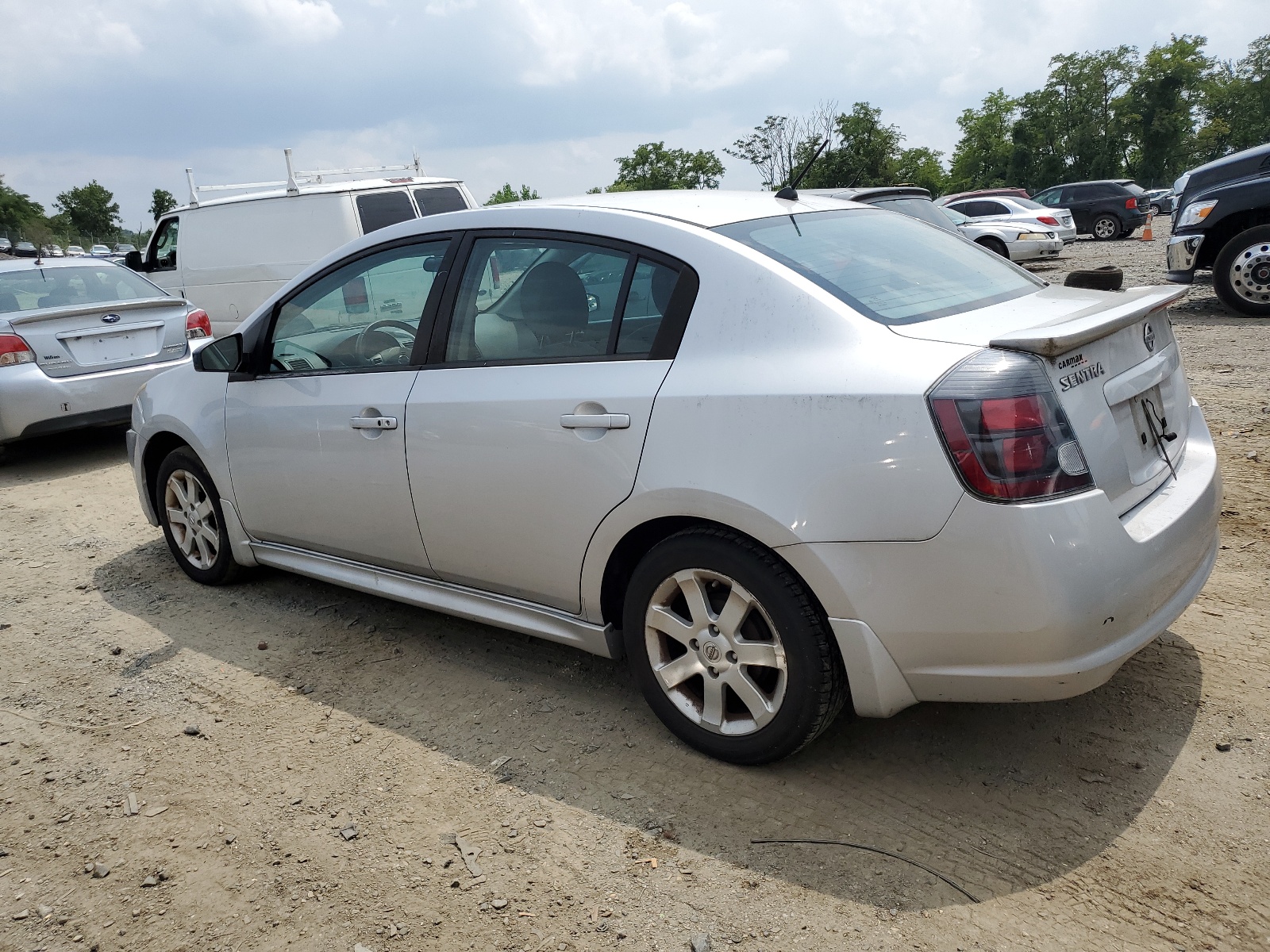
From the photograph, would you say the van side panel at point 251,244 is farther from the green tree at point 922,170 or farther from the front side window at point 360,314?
the green tree at point 922,170

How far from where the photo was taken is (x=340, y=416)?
12.5ft

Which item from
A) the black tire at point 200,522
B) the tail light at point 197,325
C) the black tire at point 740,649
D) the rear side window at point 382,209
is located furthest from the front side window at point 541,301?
the rear side window at point 382,209

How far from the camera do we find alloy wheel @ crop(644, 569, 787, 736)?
9.14 ft

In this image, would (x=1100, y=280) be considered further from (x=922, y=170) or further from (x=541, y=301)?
(x=922, y=170)

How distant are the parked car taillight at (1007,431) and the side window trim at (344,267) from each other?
192 cm

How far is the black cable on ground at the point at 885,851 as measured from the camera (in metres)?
2.40

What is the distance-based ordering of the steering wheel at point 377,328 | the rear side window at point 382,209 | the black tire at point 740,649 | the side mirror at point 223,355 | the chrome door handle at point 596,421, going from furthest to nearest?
the rear side window at point 382,209 < the side mirror at point 223,355 < the steering wheel at point 377,328 < the chrome door handle at point 596,421 < the black tire at point 740,649

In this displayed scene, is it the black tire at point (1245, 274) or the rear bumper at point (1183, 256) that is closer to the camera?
the black tire at point (1245, 274)

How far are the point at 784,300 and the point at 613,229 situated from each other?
69 cm

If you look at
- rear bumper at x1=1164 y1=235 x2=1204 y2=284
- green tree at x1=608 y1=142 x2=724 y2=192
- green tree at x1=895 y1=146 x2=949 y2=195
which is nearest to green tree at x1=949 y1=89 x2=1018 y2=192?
green tree at x1=895 y1=146 x2=949 y2=195

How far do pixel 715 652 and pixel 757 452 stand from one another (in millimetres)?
622

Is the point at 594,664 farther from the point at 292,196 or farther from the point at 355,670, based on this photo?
the point at 292,196

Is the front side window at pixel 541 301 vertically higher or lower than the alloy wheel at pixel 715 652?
higher

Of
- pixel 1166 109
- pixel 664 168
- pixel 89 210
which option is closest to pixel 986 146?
pixel 1166 109
